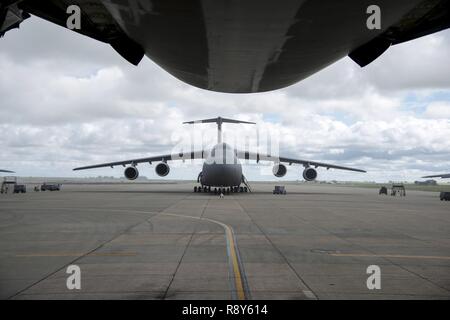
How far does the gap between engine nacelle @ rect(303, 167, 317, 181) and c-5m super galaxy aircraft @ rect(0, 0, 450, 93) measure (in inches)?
1252

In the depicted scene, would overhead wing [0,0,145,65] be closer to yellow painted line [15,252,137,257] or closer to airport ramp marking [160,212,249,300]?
airport ramp marking [160,212,249,300]

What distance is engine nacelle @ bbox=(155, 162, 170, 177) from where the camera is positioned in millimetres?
34422

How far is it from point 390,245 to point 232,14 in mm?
8498

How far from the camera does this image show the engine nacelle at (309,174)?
36.1 meters

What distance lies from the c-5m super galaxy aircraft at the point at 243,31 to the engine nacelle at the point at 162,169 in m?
29.9

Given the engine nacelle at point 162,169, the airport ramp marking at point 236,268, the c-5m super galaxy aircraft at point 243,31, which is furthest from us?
the engine nacelle at point 162,169

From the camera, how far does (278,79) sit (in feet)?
15.1

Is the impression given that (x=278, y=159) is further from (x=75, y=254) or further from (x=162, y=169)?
(x=75, y=254)

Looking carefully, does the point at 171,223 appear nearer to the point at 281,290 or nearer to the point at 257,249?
the point at 257,249

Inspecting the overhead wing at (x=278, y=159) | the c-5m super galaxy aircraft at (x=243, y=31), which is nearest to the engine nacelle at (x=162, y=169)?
the overhead wing at (x=278, y=159)

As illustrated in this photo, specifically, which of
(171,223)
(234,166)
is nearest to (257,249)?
(171,223)

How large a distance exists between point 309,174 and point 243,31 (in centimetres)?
3387

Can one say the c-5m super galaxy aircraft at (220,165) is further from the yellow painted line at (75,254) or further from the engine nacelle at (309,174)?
the yellow painted line at (75,254)

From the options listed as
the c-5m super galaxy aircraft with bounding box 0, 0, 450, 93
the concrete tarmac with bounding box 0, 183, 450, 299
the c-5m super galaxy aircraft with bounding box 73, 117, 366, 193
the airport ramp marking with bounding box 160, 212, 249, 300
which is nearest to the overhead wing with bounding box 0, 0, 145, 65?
the c-5m super galaxy aircraft with bounding box 0, 0, 450, 93
